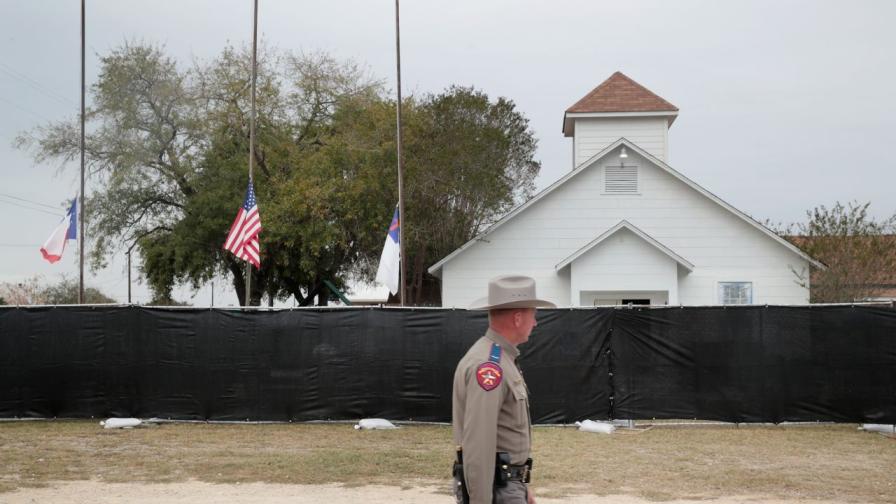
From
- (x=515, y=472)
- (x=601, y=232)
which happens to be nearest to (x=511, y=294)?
(x=515, y=472)

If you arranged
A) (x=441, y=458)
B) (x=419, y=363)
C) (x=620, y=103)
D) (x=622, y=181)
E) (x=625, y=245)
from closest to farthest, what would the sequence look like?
(x=441, y=458) < (x=419, y=363) < (x=625, y=245) < (x=622, y=181) < (x=620, y=103)

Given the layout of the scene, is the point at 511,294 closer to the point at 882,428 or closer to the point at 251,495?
the point at 251,495

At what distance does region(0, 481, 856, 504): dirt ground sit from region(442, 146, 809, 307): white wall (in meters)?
16.1

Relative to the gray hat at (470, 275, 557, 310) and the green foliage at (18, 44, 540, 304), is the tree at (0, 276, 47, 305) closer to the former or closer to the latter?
the green foliage at (18, 44, 540, 304)

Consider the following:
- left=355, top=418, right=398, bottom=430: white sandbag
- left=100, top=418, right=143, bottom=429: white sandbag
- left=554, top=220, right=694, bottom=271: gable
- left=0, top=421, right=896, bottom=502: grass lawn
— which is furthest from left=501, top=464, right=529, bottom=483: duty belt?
left=554, top=220, right=694, bottom=271: gable

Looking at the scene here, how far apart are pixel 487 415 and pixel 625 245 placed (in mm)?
20823

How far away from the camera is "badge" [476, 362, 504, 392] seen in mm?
4348

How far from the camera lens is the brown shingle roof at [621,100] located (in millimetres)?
29375

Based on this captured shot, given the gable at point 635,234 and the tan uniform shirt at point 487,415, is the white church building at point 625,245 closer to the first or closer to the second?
the gable at point 635,234

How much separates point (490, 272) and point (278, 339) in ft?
35.5

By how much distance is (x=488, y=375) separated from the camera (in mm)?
4367

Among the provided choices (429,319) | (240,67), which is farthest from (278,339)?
(240,67)

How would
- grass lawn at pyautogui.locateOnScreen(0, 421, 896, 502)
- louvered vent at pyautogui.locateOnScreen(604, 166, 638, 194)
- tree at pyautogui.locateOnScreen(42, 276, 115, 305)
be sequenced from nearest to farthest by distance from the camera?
1. grass lawn at pyautogui.locateOnScreen(0, 421, 896, 502)
2. louvered vent at pyautogui.locateOnScreen(604, 166, 638, 194)
3. tree at pyautogui.locateOnScreen(42, 276, 115, 305)

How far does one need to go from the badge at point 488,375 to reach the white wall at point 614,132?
25521 mm
